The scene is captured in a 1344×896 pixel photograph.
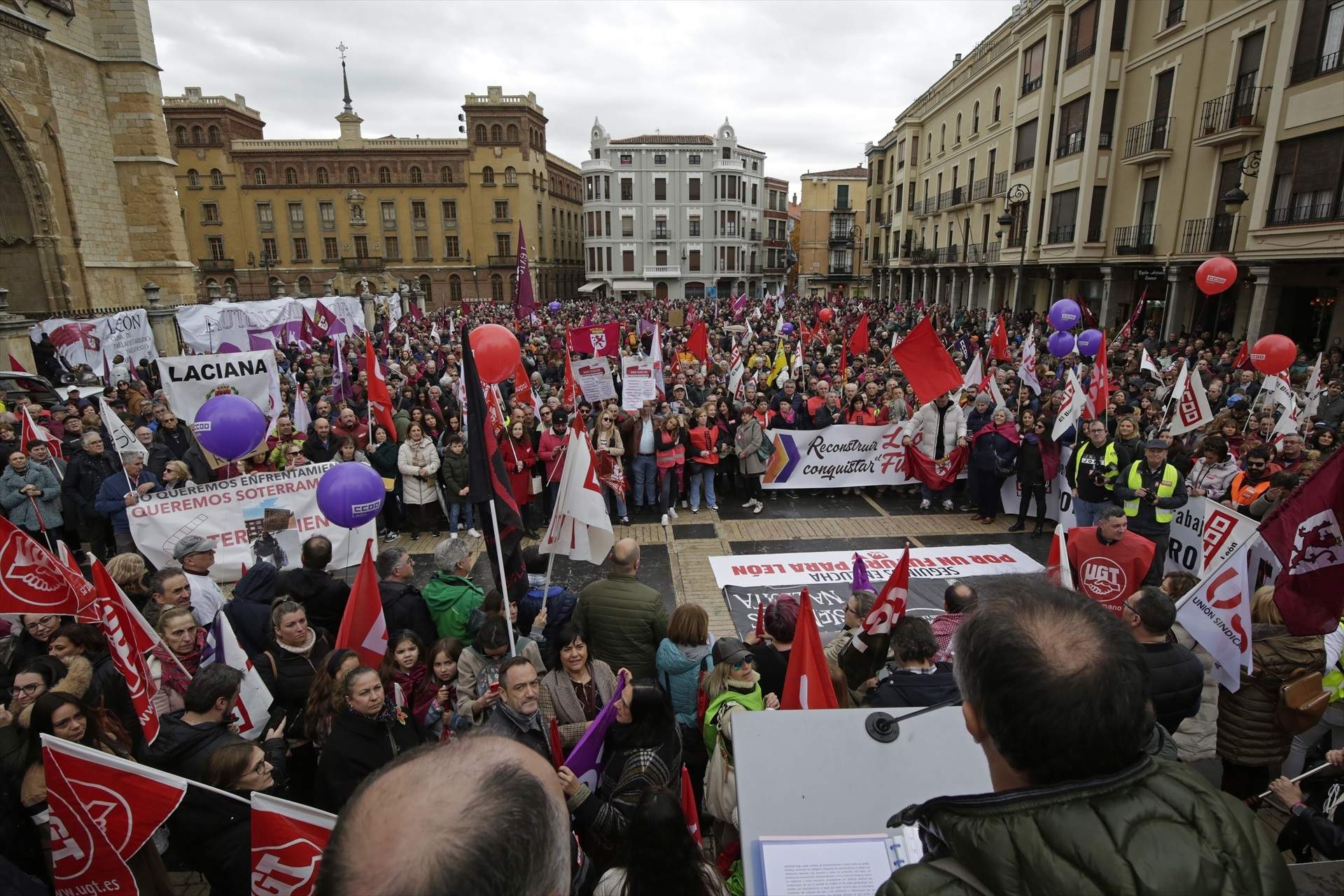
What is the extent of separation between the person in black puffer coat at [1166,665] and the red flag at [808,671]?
1.55 meters

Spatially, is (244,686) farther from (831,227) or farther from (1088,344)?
(831,227)

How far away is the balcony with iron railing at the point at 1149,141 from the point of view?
21.6m

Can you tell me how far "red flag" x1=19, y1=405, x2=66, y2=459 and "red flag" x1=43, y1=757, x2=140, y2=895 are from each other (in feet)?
23.8

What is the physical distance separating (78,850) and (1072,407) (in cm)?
1017

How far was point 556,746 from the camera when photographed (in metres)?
3.59

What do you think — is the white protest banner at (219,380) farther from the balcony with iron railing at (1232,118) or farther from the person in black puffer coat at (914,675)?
the balcony with iron railing at (1232,118)

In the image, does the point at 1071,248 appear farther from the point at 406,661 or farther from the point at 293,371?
the point at 406,661

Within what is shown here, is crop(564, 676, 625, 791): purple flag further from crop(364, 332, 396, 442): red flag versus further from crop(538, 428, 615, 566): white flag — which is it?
crop(364, 332, 396, 442): red flag

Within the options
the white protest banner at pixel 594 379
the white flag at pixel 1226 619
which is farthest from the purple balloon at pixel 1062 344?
the white flag at pixel 1226 619

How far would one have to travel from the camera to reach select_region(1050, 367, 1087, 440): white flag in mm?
9102

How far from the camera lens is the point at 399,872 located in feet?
3.31

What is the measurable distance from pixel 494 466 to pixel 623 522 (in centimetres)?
567

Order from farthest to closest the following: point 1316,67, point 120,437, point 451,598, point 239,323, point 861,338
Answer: point 239,323
point 861,338
point 1316,67
point 120,437
point 451,598

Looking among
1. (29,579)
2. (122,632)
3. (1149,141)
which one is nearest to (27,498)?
(29,579)
